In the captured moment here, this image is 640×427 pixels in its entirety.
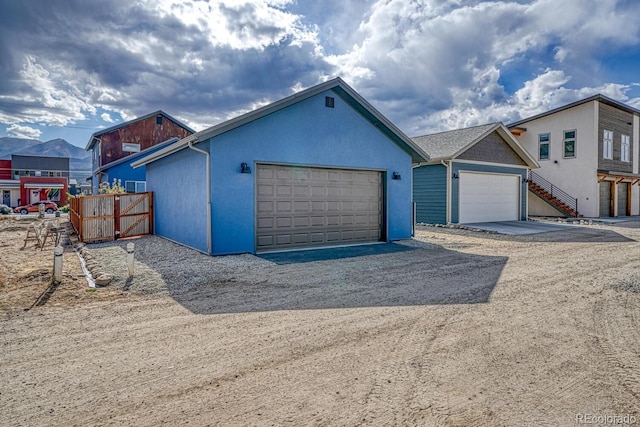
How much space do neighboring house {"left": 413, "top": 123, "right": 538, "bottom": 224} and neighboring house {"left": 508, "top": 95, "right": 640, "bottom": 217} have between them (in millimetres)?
5158

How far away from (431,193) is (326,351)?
50.3 ft

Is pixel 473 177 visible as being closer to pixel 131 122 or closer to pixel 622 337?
pixel 622 337

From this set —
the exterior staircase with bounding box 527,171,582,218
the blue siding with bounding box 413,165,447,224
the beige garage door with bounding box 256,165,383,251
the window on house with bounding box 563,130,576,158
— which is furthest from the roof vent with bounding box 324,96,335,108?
the window on house with bounding box 563,130,576,158

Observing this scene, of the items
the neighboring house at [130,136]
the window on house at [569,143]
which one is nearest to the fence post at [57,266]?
the neighboring house at [130,136]

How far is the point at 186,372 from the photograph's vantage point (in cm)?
322

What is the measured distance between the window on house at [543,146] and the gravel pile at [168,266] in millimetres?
23047

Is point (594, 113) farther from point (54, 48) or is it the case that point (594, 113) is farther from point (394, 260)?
point (54, 48)

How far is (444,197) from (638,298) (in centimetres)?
1189

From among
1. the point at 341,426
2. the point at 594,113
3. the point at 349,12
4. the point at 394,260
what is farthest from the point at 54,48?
the point at 594,113

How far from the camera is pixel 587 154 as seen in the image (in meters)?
22.5

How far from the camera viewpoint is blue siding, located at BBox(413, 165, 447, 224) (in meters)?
17.2

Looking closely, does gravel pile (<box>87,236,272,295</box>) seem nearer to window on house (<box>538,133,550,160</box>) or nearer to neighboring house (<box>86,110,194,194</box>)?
neighboring house (<box>86,110,194,194</box>)

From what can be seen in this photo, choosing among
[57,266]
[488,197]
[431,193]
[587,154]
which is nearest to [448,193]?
[431,193]

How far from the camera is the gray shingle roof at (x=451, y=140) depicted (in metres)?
17.0
